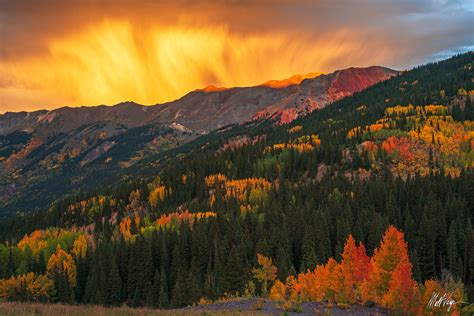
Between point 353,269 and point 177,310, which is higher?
point 177,310

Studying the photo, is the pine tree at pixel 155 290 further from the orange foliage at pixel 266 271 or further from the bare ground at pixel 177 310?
the bare ground at pixel 177 310

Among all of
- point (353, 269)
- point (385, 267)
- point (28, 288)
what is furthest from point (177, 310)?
Answer: point (28, 288)

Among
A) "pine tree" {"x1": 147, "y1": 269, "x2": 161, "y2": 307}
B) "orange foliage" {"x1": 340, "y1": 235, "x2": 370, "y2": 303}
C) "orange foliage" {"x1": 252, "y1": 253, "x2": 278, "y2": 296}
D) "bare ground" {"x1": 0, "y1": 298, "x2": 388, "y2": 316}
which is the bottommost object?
"pine tree" {"x1": 147, "y1": 269, "x2": 161, "y2": 307}

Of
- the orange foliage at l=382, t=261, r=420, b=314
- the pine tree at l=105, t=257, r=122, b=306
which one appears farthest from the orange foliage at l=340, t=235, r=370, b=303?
the pine tree at l=105, t=257, r=122, b=306

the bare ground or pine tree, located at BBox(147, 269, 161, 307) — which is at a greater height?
the bare ground

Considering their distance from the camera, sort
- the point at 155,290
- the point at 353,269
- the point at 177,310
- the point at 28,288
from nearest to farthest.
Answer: the point at 177,310
the point at 353,269
the point at 155,290
the point at 28,288

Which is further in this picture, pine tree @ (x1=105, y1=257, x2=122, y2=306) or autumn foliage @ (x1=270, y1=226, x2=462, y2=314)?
pine tree @ (x1=105, y1=257, x2=122, y2=306)

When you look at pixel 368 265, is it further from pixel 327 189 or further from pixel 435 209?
pixel 327 189

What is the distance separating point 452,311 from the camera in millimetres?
46281

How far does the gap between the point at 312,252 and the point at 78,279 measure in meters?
69.1

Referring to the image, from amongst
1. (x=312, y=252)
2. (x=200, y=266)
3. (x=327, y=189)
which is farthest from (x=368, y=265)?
(x=327, y=189)

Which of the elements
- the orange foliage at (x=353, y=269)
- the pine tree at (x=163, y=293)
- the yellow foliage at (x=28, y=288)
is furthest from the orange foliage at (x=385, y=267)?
the yellow foliage at (x=28, y=288)

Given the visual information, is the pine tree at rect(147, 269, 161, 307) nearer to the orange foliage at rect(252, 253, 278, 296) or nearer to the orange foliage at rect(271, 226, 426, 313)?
the orange foliage at rect(252, 253, 278, 296)

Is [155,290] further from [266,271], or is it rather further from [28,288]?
[28,288]
